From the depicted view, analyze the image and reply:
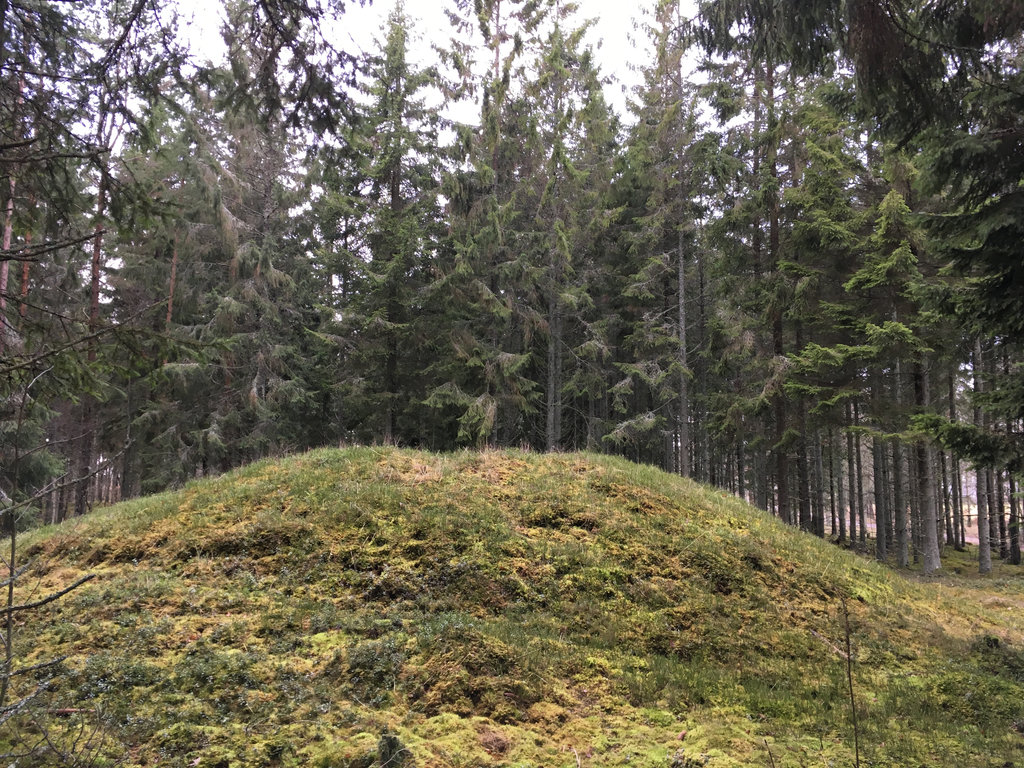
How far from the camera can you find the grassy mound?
4418 millimetres

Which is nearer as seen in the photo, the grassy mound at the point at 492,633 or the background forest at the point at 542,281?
the grassy mound at the point at 492,633

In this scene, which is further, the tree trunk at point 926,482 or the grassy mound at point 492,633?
the tree trunk at point 926,482

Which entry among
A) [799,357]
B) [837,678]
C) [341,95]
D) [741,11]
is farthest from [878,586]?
[341,95]

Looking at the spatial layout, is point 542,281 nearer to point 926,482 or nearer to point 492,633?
point 926,482

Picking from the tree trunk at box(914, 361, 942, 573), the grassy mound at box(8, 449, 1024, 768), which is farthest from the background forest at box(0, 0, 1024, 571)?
the grassy mound at box(8, 449, 1024, 768)

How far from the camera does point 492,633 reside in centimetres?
605

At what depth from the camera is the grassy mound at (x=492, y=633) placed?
442cm

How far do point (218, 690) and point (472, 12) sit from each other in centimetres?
2127

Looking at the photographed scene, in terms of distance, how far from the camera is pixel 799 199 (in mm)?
15250

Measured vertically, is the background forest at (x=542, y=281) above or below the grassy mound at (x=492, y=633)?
above

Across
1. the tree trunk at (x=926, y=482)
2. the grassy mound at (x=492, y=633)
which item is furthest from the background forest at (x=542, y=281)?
the grassy mound at (x=492, y=633)

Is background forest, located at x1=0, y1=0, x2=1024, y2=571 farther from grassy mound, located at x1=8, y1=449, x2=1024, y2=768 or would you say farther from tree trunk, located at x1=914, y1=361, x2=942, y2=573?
grassy mound, located at x1=8, y1=449, x2=1024, y2=768

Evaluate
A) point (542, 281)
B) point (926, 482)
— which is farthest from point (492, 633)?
point (542, 281)

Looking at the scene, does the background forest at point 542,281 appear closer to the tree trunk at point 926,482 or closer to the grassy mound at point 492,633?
the tree trunk at point 926,482
